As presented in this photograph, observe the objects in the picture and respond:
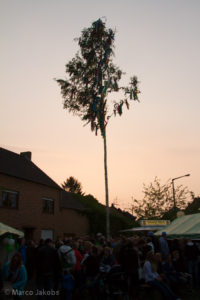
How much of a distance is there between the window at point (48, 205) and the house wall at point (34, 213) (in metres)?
0.29

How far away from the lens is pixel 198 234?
13.6m

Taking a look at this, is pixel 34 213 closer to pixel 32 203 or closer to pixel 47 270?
pixel 32 203

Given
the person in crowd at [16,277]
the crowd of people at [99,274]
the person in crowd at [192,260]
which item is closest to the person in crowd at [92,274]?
the crowd of people at [99,274]

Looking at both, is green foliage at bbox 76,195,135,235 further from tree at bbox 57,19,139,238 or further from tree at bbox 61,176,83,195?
tree at bbox 61,176,83,195

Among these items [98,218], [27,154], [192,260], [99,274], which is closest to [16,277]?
[99,274]

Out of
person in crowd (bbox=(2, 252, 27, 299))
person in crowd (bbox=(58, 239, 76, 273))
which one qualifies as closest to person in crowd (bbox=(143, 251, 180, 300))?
person in crowd (bbox=(58, 239, 76, 273))

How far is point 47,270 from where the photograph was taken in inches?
345

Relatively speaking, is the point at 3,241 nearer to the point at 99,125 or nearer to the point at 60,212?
the point at 99,125

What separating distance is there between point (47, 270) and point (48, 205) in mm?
20571

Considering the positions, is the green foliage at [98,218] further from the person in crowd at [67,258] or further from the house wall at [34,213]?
the person in crowd at [67,258]

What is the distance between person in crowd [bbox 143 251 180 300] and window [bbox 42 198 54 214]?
64.8ft

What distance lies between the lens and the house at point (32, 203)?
78.4ft

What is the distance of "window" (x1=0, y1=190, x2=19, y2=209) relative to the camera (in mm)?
23281

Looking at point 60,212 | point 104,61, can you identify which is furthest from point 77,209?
point 104,61
